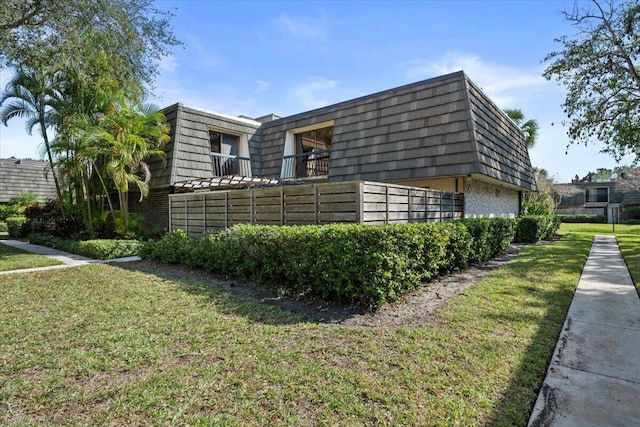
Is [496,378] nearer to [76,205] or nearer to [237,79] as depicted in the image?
[237,79]

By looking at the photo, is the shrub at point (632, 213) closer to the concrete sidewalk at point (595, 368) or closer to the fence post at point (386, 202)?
the concrete sidewalk at point (595, 368)

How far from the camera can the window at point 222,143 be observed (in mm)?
14531

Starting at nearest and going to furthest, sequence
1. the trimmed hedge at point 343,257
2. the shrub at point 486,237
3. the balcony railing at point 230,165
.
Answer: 1. the trimmed hedge at point 343,257
2. the shrub at point 486,237
3. the balcony railing at point 230,165

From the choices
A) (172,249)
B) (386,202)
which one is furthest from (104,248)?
(386,202)

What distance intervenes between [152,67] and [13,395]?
986cm

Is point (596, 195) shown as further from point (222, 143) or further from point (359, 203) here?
point (359, 203)

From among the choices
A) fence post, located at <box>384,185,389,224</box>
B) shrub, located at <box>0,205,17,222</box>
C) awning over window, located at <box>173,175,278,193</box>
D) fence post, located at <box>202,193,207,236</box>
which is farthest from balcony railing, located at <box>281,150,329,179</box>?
shrub, located at <box>0,205,17,222</box>

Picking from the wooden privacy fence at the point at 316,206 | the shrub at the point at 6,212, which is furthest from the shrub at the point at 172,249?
the shrub at the point at 6,212

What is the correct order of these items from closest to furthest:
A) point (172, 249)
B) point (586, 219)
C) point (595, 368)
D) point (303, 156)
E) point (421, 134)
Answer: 1. point (595, 368)
2. point (172, 249)
3. point (421, 134)
4. point (303, 156)
5. point (586, 219)

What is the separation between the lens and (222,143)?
48.2 feet

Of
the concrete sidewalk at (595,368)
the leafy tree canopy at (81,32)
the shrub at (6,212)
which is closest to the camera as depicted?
the concrete sidewalk at (595,368)

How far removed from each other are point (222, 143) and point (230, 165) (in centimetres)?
104

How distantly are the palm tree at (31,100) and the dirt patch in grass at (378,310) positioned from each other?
33.7 feet

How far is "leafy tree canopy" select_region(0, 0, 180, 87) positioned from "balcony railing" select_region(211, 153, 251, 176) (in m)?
5.20
